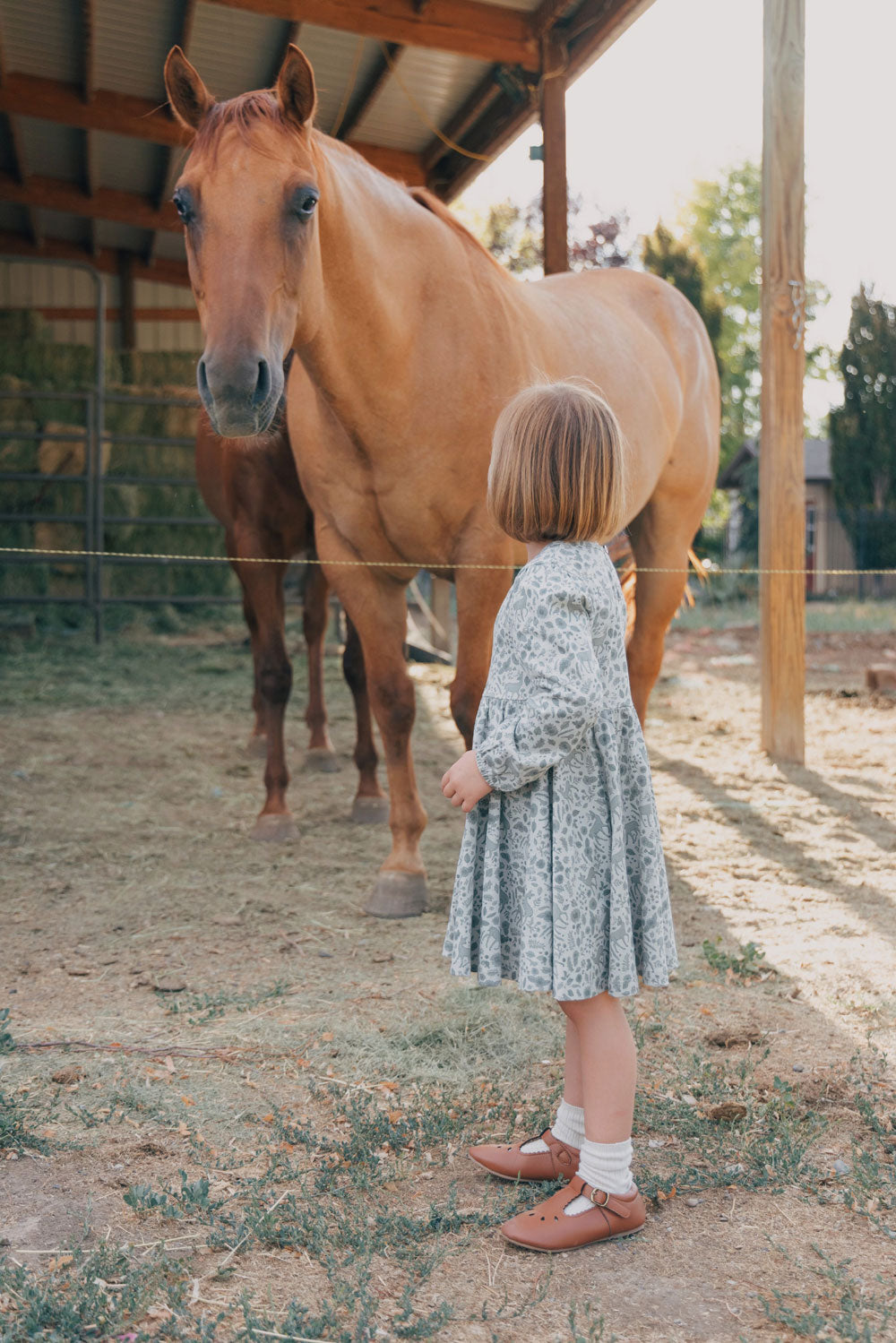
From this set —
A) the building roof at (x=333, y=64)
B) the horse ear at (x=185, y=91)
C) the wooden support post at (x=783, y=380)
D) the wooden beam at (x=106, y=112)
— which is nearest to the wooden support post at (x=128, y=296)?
the building roof at (x=333, y=64)

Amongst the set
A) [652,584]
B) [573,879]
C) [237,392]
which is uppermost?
[237,392]

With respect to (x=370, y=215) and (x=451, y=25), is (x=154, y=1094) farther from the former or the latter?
(x=451, y=25)

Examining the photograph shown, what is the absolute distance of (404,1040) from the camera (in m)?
2.32

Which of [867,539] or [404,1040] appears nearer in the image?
[404,1040]

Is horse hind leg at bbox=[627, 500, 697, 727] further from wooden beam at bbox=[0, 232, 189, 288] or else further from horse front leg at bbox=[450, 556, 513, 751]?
wooden beam at bbox=[0, 232, 189, 288]

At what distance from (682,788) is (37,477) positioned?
25.1 feet

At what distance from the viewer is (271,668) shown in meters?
4.31

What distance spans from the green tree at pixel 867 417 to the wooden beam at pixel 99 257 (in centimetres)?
1352

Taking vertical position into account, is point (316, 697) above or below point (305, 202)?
below

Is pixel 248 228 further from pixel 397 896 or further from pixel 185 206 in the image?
pixel 397 896

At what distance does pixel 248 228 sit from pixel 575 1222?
2.07 m

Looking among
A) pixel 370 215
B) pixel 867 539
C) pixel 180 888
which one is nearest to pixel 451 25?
pixel 370 215

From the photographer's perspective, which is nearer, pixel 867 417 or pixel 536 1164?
pixel 536 1164

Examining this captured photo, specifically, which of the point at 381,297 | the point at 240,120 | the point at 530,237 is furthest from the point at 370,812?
the point at 530,237
